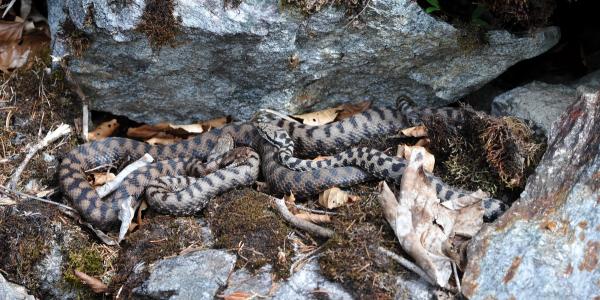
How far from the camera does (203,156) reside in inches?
307

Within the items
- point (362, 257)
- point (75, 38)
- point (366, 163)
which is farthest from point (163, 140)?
point (362, 257)

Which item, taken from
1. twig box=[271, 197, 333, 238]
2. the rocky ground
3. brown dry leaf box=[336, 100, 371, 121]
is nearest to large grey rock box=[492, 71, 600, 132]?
the rocky ground

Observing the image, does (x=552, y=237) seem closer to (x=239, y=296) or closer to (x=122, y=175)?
(x=239, y=296)

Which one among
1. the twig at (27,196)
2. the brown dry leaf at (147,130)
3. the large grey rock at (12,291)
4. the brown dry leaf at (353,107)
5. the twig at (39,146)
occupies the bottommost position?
the large grey rock at (12,291)

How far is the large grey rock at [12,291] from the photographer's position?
19.7 ft

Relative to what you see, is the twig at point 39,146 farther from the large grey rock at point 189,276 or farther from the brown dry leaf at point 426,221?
the brown dry leaf at point 426,221

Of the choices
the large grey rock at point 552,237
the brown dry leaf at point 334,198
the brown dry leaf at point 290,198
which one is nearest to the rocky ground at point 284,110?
the large grey rock at point 552,237

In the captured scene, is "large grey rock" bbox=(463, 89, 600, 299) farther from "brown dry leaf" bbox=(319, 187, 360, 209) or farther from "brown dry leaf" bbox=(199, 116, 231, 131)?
"brown dry leaf" bbox=(199, 116, 231, 131)

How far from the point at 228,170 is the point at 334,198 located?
4.27 feet

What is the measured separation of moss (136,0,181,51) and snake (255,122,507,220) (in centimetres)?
147

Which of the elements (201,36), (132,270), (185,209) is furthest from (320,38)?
(132,270)

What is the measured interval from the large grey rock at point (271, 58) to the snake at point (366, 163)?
346mm

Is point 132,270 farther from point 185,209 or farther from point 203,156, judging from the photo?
point 203,156

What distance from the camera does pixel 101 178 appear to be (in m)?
7.37
